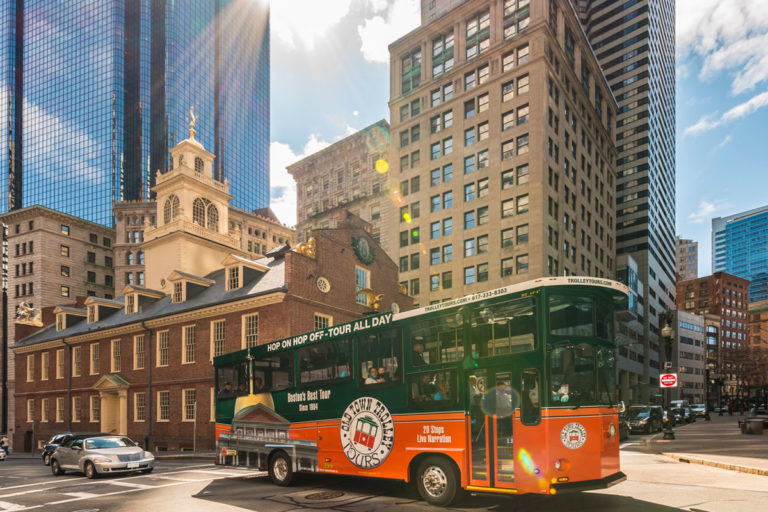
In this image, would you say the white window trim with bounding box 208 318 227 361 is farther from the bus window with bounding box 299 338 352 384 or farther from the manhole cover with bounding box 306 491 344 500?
the manhole cover with bounding box 306 491 344 500

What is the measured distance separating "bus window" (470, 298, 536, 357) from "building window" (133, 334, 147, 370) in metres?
31.7

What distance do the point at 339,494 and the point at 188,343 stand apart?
23.4m

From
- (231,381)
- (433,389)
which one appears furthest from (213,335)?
(433,389)

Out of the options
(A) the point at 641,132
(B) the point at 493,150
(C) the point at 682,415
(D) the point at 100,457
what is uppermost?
(A) the point at 641,132

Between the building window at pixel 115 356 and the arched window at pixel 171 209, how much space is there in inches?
417

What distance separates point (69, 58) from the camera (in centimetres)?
12719

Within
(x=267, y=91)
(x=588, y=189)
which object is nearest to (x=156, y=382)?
(x=588, y=189)

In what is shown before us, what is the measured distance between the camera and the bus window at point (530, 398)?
30.9 feet

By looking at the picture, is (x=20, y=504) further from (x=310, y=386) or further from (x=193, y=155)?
(x=193, y=155)

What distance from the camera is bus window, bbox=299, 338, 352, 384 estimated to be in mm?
13016

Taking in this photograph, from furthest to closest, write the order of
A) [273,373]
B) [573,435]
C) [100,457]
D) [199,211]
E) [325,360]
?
[199,211] → [100,457] → [273,373] → [325,360] → [573,435]

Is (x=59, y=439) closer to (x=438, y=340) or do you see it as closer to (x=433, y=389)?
(x=433, y=389)

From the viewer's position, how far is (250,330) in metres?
30.1

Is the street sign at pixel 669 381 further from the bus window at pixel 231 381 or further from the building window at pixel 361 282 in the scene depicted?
the building window at pixel 361 282
